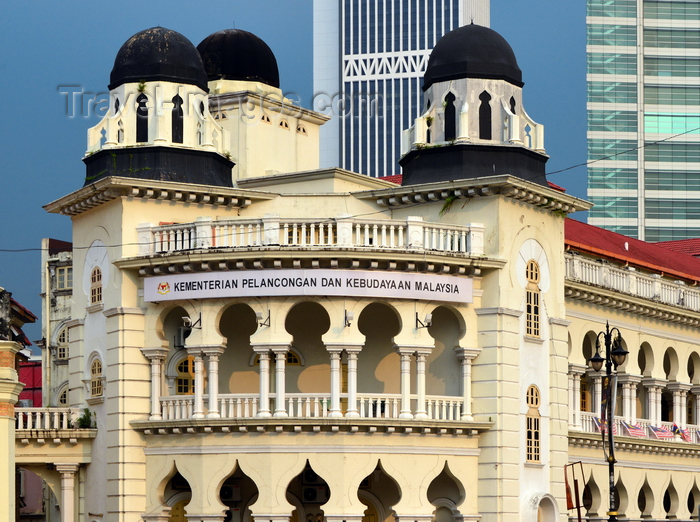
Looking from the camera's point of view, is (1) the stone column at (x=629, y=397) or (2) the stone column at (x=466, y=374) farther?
(1) the stone column at (x=629, y=397)

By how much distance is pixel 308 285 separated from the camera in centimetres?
4119

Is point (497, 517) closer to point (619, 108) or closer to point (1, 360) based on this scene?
point (1, 360)

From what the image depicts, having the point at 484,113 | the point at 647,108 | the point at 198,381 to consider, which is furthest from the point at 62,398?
the point at 647,108

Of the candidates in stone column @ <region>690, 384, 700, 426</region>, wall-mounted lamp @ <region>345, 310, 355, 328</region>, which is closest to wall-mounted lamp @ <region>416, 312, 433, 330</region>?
wall-mounted lamp @ <region>345, 310, 355, 328</region>

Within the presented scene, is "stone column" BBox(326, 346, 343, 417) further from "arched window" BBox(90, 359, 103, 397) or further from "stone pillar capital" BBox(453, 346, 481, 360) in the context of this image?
"arched window" BBox(90, 359, 103, 397)

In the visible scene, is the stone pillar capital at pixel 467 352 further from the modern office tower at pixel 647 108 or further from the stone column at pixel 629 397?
the modern office tower at pixel 647 108

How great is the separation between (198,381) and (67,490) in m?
5.44

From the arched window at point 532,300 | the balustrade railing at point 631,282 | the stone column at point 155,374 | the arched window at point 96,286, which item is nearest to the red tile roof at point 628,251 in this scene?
the balustrade railing at point 631,282

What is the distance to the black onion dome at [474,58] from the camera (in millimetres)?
45125

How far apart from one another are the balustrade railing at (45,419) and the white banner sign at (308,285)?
4486 millimetres

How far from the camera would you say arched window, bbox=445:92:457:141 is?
45.1 meters

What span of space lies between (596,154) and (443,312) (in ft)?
290

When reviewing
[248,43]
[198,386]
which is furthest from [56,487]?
[248,43]

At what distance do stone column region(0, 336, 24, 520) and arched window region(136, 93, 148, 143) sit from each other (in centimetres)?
997
